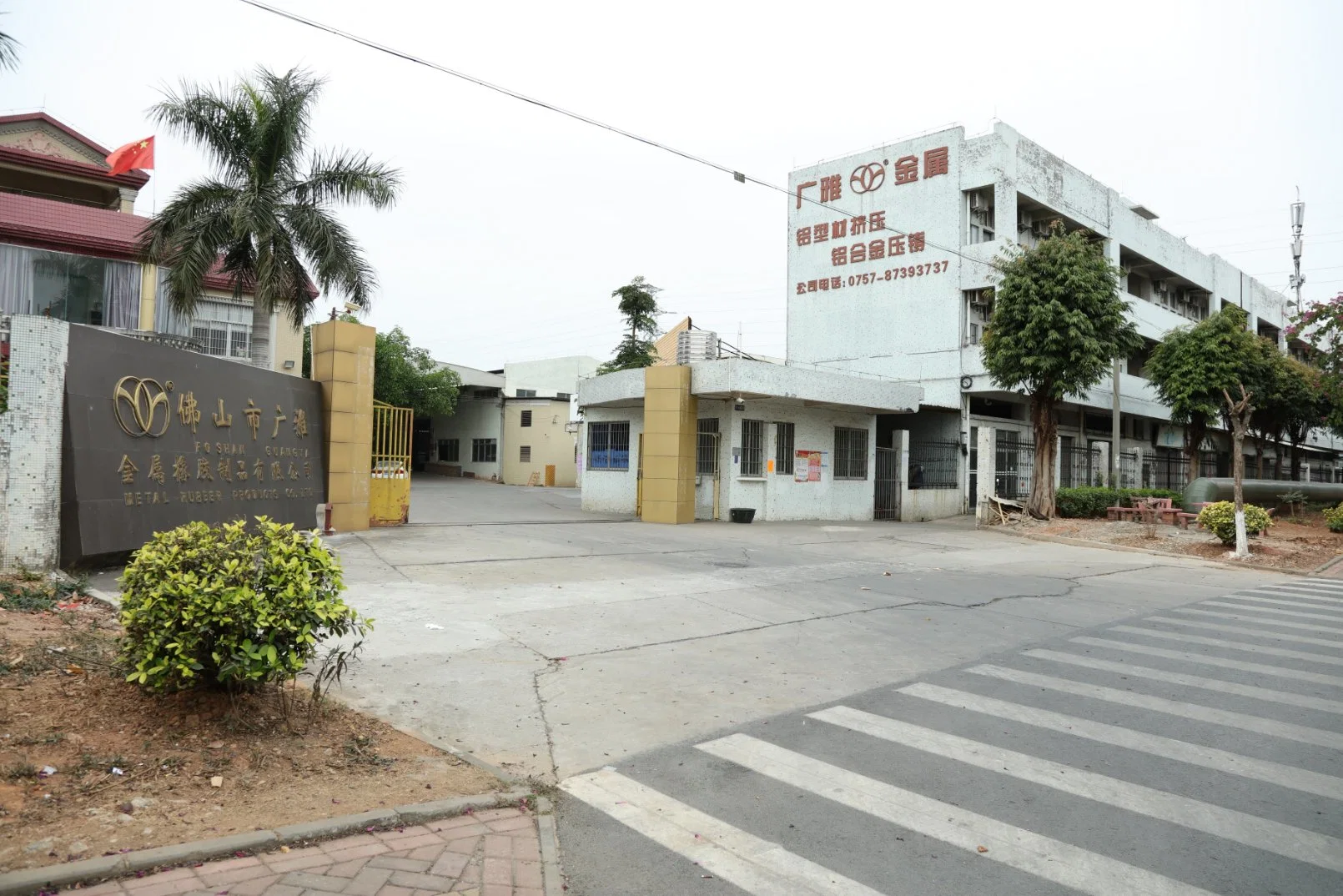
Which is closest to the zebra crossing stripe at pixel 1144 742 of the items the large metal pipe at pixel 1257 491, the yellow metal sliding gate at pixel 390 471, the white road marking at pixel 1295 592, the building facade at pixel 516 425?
the white road marking at pixel 1295 592

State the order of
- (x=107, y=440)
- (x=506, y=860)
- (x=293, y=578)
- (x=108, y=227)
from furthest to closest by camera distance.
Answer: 1. (x=108, y=227)
2. (x=107, y=440)
3. (x=293, y=578)
4. (x=506, y=860)

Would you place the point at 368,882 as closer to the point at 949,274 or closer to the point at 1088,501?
the point at 1088,501

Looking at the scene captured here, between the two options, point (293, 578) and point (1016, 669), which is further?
point (1016, 669)

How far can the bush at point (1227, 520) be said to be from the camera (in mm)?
17484

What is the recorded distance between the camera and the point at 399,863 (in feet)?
11.3

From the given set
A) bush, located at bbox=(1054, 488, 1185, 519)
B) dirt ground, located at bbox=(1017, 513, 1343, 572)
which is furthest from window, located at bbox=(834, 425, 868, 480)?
bush, located at bbox=(1054, 488, 1185, 519)

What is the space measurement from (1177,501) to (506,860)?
96.3 feet

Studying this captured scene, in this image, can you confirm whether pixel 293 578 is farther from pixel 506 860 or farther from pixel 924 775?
pixel 924 775

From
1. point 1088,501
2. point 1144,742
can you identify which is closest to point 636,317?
point 1088,501

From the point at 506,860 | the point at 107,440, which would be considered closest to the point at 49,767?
the point at 506,860

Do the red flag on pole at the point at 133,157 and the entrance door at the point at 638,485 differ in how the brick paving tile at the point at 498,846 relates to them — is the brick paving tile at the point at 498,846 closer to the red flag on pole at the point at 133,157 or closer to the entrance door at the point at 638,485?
the entrance door at the point at 638,485

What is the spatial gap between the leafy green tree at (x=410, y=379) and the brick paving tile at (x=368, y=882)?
3793cm

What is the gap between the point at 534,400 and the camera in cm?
4253

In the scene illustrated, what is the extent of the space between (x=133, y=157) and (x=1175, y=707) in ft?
85.0
